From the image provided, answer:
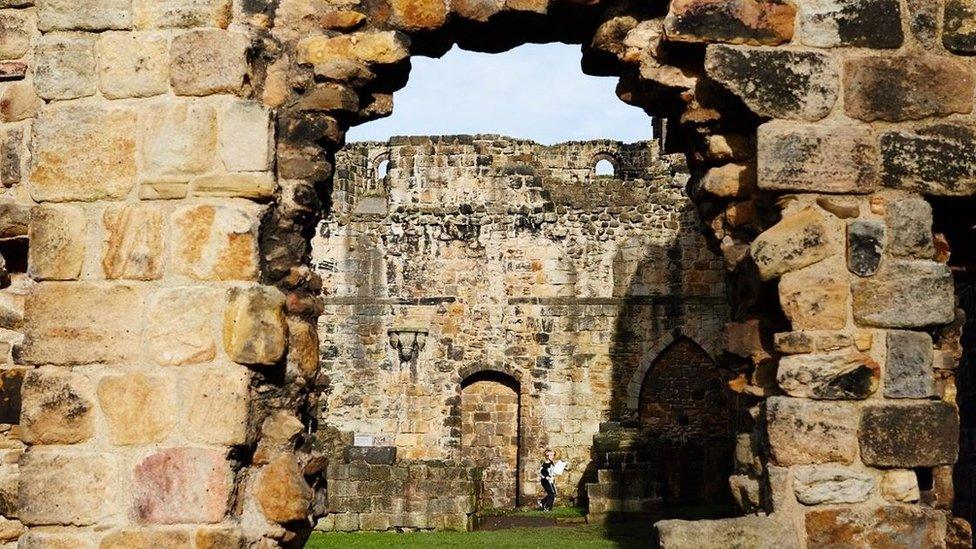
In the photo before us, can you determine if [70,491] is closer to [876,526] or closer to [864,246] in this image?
[876,526]

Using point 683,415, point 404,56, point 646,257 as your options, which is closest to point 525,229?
point 646,257

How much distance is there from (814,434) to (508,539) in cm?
964

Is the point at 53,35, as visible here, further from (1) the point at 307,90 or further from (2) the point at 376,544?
(2) the point at 376,544

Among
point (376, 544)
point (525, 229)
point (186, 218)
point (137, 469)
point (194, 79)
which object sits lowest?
point (376, 544)

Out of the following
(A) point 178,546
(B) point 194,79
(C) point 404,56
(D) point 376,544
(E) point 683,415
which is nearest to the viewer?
(A) point 178,546

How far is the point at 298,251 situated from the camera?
215 inches

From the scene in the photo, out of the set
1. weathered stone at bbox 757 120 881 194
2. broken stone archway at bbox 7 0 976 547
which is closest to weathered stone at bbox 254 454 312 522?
broken stone archway at bbox 7 0 976 547

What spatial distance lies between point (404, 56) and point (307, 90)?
1.55ft

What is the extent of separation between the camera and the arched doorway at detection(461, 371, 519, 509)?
2091 cm

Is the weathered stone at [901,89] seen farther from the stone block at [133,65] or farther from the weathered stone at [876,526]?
the stone block at [133,65]

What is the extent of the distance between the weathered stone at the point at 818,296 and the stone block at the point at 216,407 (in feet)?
7.53

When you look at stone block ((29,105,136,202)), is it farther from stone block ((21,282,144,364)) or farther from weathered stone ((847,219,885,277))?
weathered stone ((847,219,885,277))

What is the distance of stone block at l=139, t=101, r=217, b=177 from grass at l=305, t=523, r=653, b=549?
29.0ft

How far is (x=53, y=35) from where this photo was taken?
210 inches
